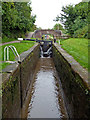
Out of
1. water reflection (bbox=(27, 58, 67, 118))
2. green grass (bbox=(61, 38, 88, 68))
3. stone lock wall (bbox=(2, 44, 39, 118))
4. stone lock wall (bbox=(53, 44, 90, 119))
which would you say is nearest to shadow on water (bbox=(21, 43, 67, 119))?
water reflection (bbox=(27, 58, 67, 118))

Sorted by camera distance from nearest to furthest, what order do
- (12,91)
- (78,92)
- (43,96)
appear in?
(78,92) → (12,91) → (43,96)

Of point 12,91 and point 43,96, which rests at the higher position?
point 12,91

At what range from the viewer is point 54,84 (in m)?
6.58

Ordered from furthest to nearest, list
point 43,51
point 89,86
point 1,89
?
point 43,51, point 1,89, point 89,86

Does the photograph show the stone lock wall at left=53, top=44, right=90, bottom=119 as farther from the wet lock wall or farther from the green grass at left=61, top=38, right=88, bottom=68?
the wet lock wall

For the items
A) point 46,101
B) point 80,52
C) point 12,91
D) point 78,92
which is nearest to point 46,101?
point 46,101

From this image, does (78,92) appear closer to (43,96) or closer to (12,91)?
(12,91)

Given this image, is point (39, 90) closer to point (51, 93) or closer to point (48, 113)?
point (51, 93)

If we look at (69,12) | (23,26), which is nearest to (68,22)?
Answer: (69,12)

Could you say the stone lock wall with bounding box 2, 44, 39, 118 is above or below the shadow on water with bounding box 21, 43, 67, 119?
above

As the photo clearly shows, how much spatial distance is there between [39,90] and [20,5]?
17.5 meters

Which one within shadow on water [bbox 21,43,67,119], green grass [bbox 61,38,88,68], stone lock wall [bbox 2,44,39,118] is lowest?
shadow on water [bbox 21,43,67,119]

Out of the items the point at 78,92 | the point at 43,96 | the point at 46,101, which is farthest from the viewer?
the point at 43,96

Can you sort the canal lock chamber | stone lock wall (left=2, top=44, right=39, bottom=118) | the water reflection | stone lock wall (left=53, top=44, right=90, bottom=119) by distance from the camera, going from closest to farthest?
stone lock wall (left=53, top=44, right=90, bottom=119) → stone lock wall (left=2, top=44, right=39, bottom=118) → the canal lock chamber → the water reflection
